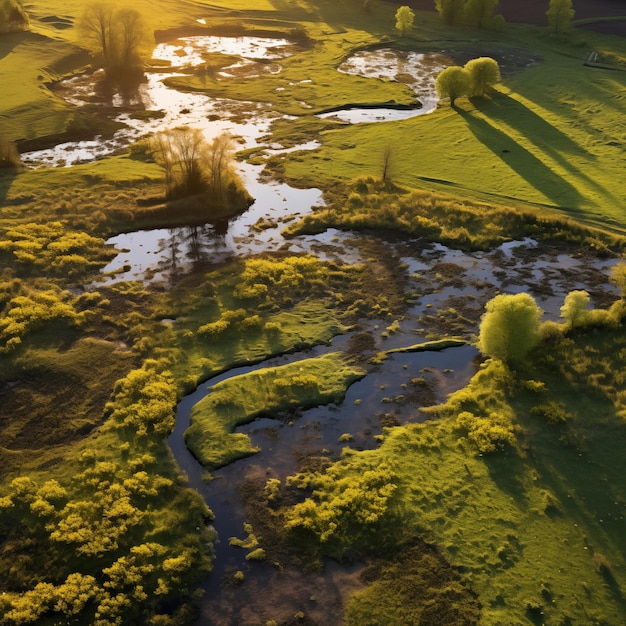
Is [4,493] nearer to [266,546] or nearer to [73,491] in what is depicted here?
[73,491]

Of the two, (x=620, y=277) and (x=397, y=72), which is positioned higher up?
(x=397, y=72)

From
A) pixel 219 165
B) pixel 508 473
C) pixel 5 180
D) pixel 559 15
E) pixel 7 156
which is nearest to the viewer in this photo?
pixel 508 473

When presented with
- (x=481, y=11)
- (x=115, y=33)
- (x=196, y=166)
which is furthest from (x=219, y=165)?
(x=481, y=11)

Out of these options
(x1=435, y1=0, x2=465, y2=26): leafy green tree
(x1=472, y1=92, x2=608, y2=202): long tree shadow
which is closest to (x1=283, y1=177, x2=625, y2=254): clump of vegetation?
(x1=472, y1=92, x2=608, y2=202): long tree shadow

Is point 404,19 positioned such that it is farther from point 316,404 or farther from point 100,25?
point 316,404

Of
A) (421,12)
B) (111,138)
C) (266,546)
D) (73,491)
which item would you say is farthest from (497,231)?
(421,12)

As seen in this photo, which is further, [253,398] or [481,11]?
[481,11]

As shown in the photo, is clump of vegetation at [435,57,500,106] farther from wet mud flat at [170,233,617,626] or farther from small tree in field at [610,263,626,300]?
small tree in field at [610,263,626,300]
